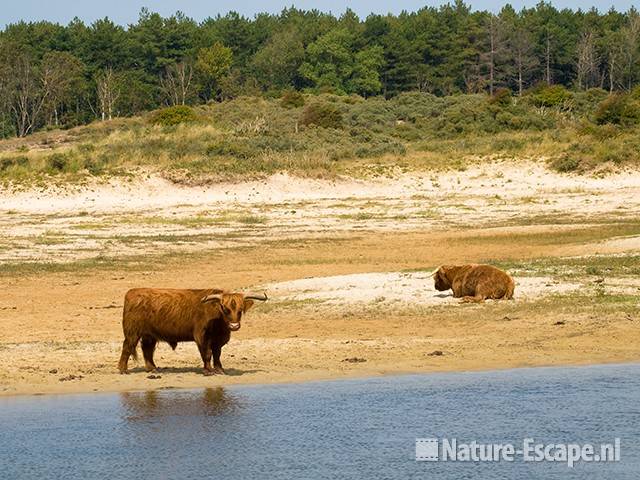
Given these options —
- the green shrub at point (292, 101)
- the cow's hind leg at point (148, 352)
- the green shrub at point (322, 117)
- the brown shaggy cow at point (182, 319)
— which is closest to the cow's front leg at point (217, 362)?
the brown shaggy cow at point (182, 319)

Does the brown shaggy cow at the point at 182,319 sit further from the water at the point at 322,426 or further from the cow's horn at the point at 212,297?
the water at the point at 322,426

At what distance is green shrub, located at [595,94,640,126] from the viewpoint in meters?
56.8

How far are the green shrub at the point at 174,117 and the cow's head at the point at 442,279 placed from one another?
150 ft

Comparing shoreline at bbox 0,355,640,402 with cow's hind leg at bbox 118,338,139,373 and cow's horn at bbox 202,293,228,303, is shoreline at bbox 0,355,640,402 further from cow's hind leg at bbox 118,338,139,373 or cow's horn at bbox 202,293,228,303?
cow's horn at bbox 202,293,228,303

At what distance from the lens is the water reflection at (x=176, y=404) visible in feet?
38.3

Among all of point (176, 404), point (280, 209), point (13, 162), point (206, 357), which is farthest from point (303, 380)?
point (13, 162)

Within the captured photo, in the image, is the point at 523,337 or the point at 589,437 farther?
the point at 523,337

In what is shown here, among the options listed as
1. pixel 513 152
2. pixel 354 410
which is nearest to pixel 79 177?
pixel 513 152

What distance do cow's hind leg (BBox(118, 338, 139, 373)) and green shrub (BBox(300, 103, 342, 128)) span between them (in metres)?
51.2

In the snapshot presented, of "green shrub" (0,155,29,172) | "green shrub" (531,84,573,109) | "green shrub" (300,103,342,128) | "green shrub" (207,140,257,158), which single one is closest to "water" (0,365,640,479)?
"green shrub" (0,155,29,172)

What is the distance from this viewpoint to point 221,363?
46.2ft

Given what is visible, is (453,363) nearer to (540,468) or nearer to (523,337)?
(523,337)

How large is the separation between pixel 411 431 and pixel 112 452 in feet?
8.54

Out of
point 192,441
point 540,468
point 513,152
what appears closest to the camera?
point 540,468
